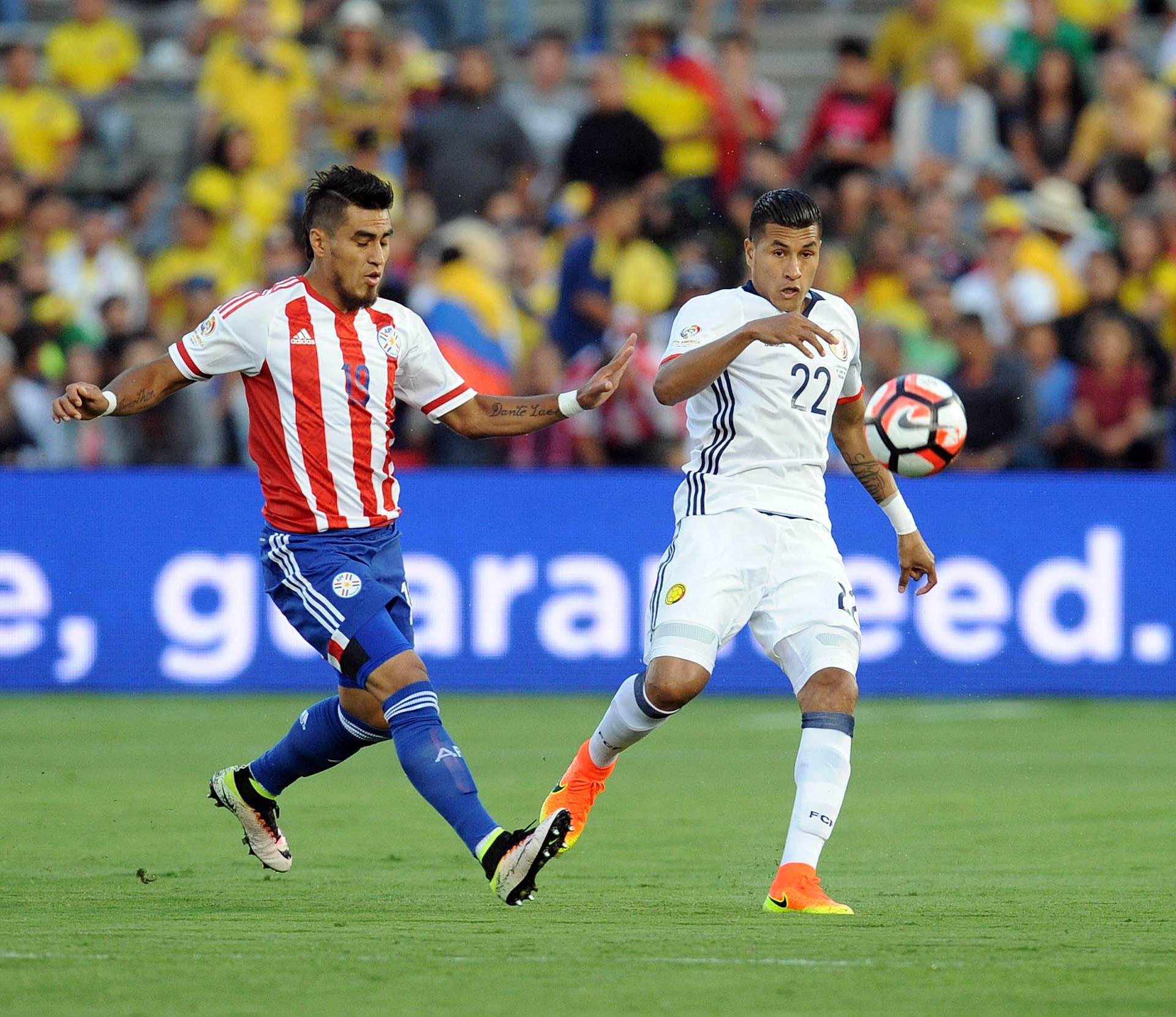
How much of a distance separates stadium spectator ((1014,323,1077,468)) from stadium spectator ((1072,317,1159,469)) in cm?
12

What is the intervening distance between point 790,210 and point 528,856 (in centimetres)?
221

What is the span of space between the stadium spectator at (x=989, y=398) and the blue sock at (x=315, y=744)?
25.1 ft

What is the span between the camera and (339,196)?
22.3 feet

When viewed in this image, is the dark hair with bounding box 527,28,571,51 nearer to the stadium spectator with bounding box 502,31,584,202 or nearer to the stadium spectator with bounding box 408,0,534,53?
the stadium spectator with bounding box 502,31,584,202

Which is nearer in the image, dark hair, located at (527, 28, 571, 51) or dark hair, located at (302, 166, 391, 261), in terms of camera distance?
dark hair, located at (302, 166, 391, 261)

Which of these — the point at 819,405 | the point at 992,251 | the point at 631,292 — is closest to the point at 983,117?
the point at 992,251

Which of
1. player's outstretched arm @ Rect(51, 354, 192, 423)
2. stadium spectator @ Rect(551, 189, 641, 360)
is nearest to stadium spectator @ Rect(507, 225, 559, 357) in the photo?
stadium spectator @ Rect(551, 189, 641, 360)

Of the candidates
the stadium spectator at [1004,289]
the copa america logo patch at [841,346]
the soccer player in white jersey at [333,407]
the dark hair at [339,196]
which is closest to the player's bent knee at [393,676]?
the soccer player in white jersey at [333,407]

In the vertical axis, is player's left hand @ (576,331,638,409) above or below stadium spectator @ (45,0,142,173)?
below

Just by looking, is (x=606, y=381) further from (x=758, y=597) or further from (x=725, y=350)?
(x=758, y=597)

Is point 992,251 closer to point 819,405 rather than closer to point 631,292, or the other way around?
point 631,292

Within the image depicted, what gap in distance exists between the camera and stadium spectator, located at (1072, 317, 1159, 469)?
14016 millimetres

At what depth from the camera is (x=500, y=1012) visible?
470cm

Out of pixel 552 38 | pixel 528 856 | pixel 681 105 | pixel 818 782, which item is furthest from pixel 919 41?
pixel 528 856
